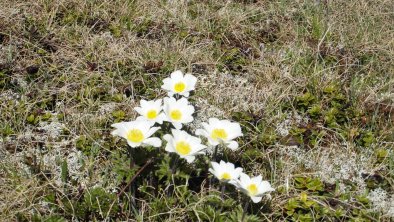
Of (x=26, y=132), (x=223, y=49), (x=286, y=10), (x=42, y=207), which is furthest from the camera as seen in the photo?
(x=286, y=10)

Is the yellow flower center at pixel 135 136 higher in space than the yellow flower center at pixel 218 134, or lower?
higher

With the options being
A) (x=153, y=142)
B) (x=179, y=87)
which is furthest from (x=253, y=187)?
(x=179, y=87)

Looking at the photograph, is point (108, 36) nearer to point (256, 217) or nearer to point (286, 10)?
point (286, 10)

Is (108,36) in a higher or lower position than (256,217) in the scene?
higher

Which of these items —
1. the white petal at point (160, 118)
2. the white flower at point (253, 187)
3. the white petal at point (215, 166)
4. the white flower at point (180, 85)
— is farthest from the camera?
the white flower at point (180, 85)

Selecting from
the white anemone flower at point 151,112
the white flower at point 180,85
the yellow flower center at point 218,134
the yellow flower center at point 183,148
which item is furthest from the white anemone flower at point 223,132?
the white flower at point 180,85

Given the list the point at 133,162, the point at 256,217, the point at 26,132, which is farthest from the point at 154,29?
the point at 256,217

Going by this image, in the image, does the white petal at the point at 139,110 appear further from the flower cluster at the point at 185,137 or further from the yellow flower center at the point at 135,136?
the yellow flower center at the point at 135,136
